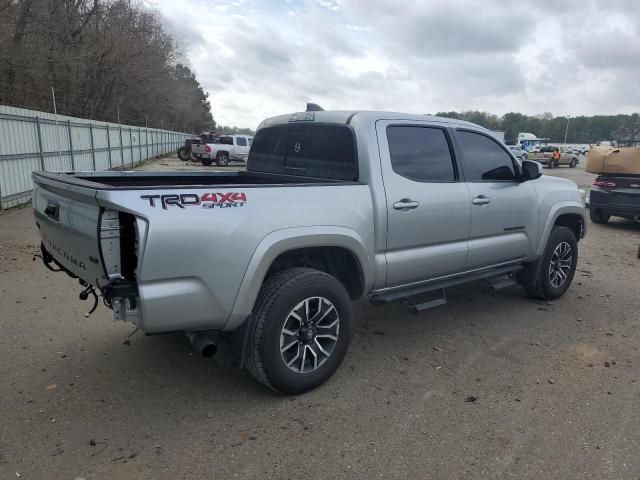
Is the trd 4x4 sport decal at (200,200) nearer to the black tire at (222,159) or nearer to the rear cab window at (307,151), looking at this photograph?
the rear cab window at (307,151)

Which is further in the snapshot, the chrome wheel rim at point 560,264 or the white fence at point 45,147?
the white fence at point 45,147

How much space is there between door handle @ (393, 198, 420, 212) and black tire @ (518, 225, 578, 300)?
2.18 meters

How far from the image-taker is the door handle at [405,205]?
151 inches

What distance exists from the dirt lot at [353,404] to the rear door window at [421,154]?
1471 millimetres

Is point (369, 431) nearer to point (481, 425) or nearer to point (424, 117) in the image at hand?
point (481, 425)

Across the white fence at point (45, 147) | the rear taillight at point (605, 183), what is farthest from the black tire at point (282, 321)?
the white fence at point (45, 147)

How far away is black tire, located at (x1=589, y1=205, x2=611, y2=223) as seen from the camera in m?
11.2

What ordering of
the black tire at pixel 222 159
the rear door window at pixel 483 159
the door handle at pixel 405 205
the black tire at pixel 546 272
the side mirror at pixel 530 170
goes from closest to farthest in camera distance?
the door handle at pixel 405 205 < the rear door window at pixel 483 159 < the side mirror at pixel 530 170 < the black tire at pixel 546 272 < the black tire at pixel 222 159

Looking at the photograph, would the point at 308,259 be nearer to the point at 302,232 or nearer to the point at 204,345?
the point at 302,232

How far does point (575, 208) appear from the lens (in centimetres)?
559

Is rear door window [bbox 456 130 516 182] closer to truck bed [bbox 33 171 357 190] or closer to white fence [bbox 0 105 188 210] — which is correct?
truck bed [bbox 33 171 357 190]

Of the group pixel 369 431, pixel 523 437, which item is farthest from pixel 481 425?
pixel 369 431

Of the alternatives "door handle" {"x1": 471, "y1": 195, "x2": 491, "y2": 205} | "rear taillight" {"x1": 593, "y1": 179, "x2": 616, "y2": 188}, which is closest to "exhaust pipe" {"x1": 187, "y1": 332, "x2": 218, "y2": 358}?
"door handle" {"x1": 471, "y1": 195, "x2": 491, "y2": 205}

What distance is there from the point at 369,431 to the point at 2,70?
20.7 meters
